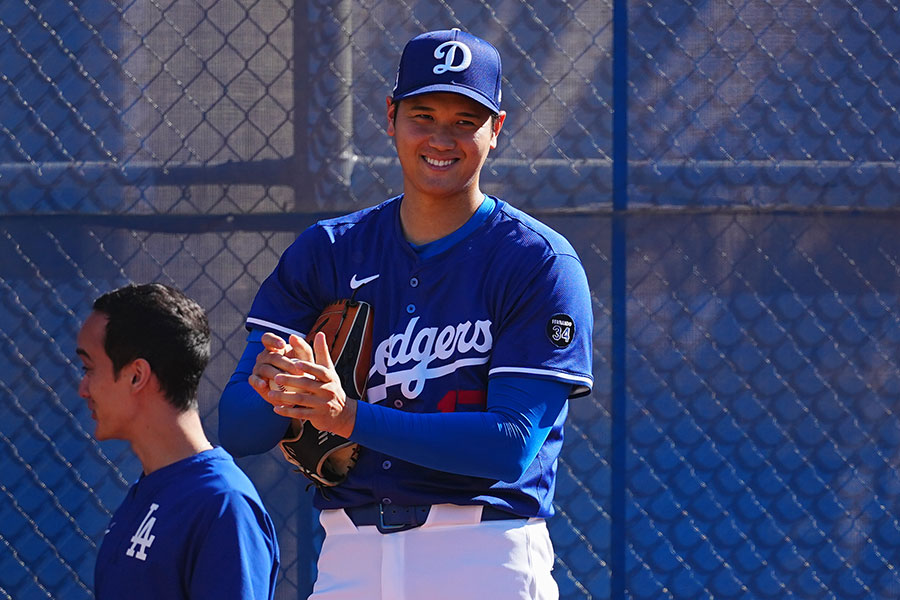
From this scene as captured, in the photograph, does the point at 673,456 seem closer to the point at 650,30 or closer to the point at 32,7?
the point at 650,30

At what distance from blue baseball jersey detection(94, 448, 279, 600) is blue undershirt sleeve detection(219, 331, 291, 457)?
0.09 metres

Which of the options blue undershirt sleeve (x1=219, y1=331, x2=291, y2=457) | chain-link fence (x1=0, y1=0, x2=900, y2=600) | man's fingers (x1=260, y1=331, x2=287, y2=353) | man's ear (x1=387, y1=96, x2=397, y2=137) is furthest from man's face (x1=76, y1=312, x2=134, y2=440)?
chain-link fence (x1=0, y1=0, x2=900, y2=600)

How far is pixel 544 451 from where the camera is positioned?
2121 mm

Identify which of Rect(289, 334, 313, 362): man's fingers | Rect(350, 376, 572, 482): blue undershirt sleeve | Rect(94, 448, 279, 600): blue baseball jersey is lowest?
Rect(350, 376, 572, 482): blue undershirt sleeve

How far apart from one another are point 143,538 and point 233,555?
18cm

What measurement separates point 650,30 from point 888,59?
694 millimetres

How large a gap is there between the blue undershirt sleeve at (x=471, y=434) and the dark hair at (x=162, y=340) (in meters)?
0.42

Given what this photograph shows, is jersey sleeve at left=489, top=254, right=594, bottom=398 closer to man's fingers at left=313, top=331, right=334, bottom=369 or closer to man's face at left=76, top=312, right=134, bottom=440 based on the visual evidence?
man's fingers at left=313, top=331, right=334, bottom=369

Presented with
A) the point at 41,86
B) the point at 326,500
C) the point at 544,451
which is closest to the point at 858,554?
the point at 544,451

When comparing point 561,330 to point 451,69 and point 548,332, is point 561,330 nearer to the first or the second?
point 548,332

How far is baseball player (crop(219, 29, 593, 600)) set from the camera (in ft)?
6.62

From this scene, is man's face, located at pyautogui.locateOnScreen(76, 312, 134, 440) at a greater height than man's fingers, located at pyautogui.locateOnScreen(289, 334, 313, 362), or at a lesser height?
greater

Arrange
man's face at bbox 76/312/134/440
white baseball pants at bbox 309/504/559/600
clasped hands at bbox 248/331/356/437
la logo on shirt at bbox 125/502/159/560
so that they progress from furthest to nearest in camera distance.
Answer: man's face at bbox 76/312/134/440 < white baseball pants at bbox 309/504/559/600 < la logo on shirt at bbox 125/502/159/560 < clasped hands at bbox 248/331/356/437

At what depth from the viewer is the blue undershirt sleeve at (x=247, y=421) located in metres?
2.09
